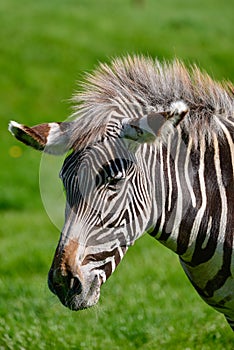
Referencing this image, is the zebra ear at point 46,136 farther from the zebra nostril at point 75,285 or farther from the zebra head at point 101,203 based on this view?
the zebra nostril at point 75,285

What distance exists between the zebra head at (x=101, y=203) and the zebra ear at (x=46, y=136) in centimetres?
8

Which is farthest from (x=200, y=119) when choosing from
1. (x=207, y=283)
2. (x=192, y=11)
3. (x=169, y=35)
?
(x=192, y=11)

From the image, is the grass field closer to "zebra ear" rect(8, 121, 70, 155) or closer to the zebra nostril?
the zebra nostril

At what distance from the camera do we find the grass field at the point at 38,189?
7637 millimetres

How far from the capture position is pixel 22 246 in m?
12.5

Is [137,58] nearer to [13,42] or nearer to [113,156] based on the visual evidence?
[113,156]

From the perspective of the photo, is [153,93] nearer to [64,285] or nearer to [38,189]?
[64,285]

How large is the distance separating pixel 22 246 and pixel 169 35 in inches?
707

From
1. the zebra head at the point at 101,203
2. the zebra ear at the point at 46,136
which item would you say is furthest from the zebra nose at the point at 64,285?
the zebra ear at the point at 46,136

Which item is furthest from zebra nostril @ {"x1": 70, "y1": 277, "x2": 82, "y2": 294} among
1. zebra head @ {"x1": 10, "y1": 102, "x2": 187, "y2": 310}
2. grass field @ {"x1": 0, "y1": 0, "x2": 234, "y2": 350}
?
grass field @ {"x1": 0, "y1": 0, "x2": 234, "y2": 350}

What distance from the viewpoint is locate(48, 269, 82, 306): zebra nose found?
4180 millimetres

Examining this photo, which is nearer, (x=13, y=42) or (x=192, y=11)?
(x=13, y=42)

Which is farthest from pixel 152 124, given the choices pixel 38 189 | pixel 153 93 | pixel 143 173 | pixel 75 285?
pixel 38 189

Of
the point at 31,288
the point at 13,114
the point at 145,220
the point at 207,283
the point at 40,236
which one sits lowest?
the point at 13,114
